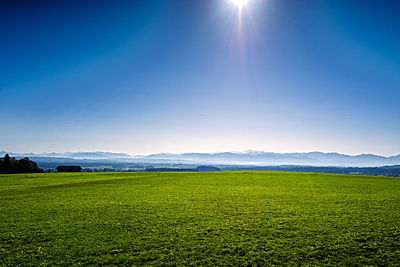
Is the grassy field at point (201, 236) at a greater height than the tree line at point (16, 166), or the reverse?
the grassy field at point (201, 236)

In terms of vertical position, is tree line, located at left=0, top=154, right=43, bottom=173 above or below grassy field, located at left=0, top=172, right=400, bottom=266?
below

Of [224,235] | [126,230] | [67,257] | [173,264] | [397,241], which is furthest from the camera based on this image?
[126,230]

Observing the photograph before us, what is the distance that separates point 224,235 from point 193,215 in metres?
3.56

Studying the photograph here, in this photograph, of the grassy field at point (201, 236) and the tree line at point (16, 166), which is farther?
the tree line at point (16, 166)

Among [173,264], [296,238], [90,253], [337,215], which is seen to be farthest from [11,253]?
[337,215]

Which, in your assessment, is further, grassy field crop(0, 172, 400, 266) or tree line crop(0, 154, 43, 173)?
tree line crop(0, 154, 43, 173)

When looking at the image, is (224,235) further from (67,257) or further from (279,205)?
(279,205)

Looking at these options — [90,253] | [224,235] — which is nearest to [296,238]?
[224,235]

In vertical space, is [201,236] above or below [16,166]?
above

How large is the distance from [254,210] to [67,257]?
407 inches

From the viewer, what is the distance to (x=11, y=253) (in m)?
7.43

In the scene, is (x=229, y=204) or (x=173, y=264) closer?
(x=173, y=264)

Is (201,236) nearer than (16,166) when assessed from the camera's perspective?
Yes

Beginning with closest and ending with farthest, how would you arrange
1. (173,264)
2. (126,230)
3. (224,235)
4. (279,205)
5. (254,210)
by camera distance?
(173,264), (224,235), (126,230), (254,210), (279,205)
